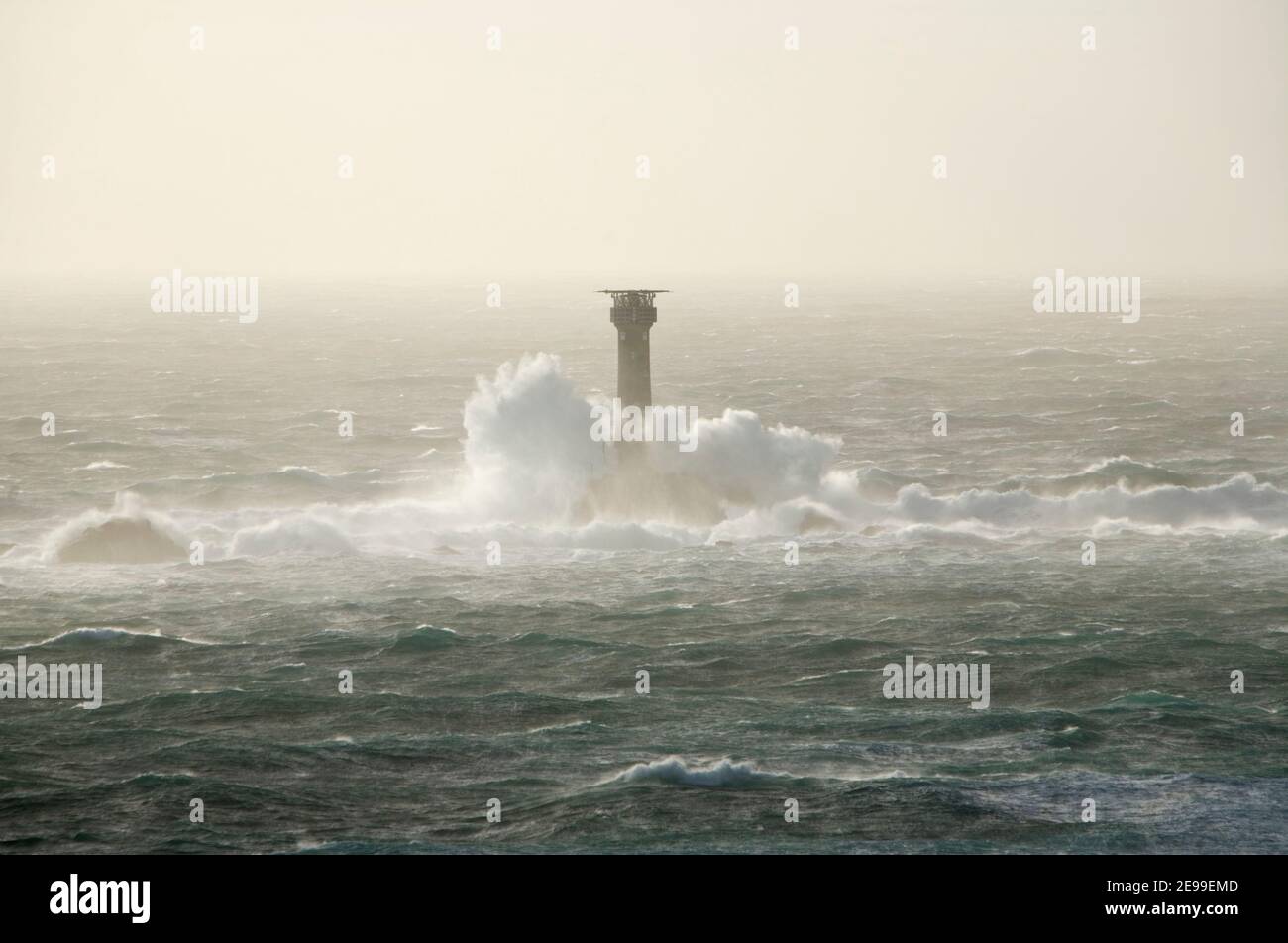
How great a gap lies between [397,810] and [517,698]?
756cm

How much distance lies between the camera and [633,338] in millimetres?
59594

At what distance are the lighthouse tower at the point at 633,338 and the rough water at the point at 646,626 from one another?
12.5 ft

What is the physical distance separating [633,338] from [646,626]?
16932 mm

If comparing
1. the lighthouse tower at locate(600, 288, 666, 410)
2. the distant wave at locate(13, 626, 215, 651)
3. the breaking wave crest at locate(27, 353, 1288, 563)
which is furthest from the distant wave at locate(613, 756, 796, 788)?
the lighthouse tower at locate(600, 288, 666, 410)

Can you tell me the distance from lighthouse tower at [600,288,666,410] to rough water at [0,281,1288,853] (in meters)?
3.82

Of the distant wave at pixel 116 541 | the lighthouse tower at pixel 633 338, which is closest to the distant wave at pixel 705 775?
the distant wave at pixel 116 541

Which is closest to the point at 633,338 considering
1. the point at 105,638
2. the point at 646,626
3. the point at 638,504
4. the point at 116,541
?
the point at 638,504

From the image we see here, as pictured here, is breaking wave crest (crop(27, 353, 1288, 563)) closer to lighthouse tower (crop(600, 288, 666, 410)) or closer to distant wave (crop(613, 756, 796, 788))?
lighthouse tower (crop(600, 288, 666, 410))

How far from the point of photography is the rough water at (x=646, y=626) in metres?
31.0

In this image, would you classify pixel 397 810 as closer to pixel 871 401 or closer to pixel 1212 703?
pixel 1212 703

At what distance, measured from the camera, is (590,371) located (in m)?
110

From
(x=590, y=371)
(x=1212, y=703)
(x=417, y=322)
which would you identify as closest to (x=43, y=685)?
(x=1212, y=703)

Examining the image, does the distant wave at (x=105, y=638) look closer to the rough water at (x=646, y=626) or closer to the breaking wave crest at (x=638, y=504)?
the rough water at (x=646, y=626)

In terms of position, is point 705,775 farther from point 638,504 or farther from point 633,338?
point 638,504
